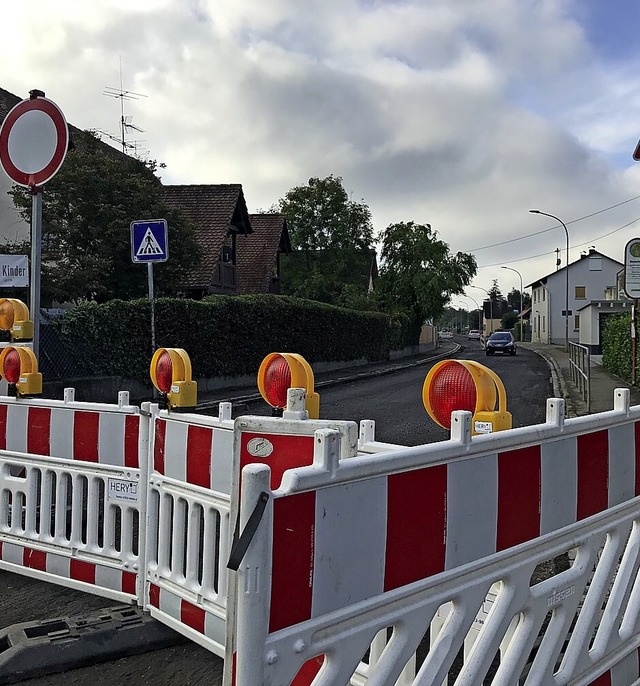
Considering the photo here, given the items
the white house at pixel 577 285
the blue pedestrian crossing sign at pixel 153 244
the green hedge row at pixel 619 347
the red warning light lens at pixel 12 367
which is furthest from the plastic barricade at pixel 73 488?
the white house at pixel 577 285

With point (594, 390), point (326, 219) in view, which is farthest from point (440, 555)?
point (326, 219)

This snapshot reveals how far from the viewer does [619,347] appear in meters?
21.7

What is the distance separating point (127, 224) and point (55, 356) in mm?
9739

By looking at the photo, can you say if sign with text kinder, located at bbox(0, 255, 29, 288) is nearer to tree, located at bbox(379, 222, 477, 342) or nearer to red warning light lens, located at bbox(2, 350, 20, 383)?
red warning light lens, located at bbox(2, 350, 20, 383)

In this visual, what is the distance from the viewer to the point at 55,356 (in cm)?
1366

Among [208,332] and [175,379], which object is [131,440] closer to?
[175,379]

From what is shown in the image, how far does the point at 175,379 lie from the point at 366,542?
246 cm

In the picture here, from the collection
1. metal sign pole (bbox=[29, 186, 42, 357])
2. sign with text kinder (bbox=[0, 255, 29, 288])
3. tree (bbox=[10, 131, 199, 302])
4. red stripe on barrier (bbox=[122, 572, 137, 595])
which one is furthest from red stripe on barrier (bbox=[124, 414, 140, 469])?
tree (bbox=[10, 131, 199, 302])

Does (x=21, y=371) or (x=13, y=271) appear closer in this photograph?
(x=21, y=371)

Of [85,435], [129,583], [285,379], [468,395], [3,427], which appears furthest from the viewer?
[3,427]

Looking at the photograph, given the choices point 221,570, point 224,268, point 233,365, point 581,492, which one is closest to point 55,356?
point 233,365

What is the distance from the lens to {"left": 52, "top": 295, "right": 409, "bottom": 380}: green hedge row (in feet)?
47.7

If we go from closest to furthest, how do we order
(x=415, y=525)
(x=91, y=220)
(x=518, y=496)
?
(x=415, y=525), (x=518, y=496), (x=91, y=220)

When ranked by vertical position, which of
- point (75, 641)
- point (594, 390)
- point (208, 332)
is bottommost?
point (75, 641)
